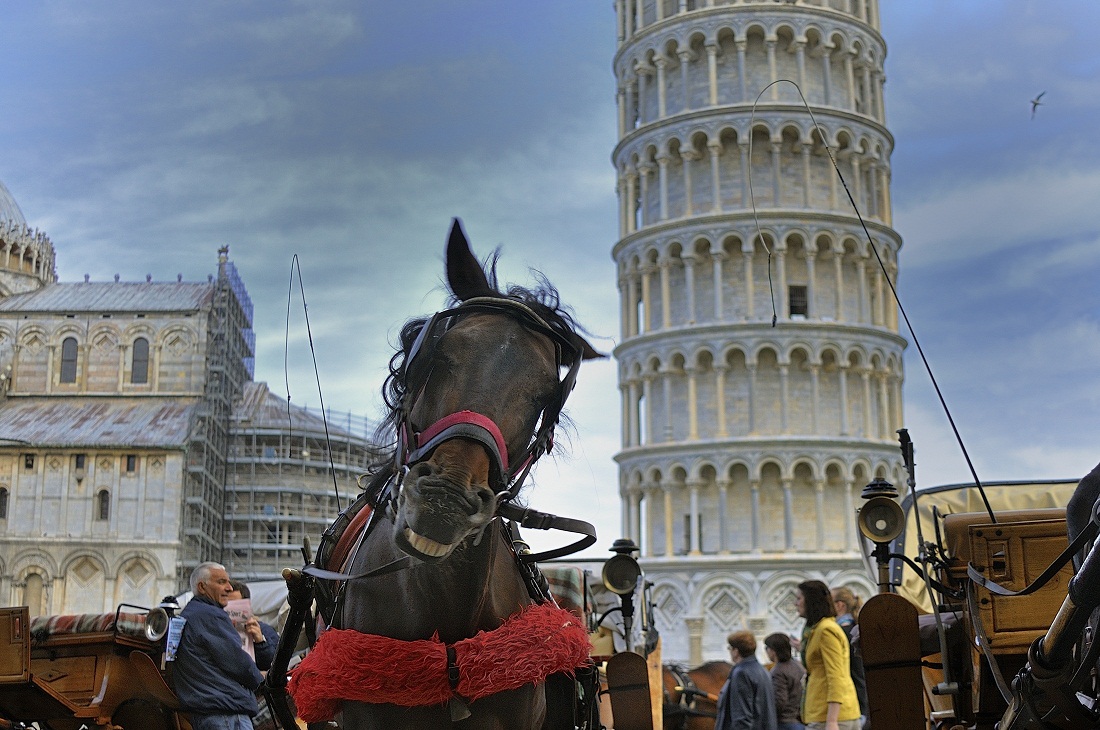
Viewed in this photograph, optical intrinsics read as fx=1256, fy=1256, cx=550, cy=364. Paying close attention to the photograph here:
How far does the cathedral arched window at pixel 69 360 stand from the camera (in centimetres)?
5588

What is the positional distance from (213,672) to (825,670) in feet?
11.7

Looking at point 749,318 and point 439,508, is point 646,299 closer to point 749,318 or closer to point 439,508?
point 749,318

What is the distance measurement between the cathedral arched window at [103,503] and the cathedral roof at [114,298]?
982cm

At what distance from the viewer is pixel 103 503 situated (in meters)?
49.7

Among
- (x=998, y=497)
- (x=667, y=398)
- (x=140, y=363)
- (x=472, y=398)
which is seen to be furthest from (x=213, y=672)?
(x=140, y=363)

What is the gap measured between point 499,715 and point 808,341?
3405cm

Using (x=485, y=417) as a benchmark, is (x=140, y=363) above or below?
above

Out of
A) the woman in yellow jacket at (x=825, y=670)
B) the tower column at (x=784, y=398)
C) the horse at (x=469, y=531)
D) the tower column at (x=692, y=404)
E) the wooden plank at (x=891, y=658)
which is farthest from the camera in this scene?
the tower column at (x=692, y=404)

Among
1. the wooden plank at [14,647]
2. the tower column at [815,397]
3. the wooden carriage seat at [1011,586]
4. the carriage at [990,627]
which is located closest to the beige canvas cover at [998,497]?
the carriage at [990,627]

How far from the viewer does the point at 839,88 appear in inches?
1531

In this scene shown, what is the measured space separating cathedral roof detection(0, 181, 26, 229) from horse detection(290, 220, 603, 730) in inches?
2511

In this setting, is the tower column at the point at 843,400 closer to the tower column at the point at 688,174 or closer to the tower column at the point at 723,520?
the tower column at the point at 723,520

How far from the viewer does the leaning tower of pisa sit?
35.8m

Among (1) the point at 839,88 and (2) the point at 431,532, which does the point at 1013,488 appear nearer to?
(2) the point at 431,532
